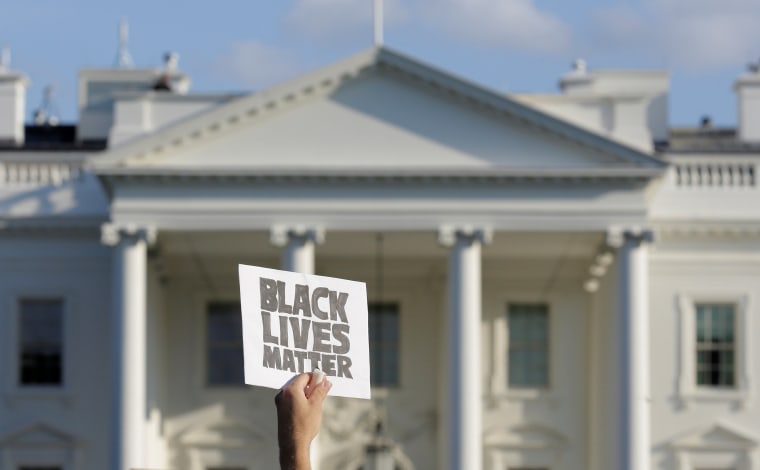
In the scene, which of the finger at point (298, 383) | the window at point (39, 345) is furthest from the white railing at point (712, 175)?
the finger at point (298, 383)

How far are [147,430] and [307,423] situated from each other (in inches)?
1337

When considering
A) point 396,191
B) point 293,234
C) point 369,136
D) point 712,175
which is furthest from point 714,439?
point 293,234

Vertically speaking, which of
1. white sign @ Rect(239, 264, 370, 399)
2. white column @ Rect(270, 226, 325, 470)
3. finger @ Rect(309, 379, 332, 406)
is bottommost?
finger @ Rect(309, 379, 332, 406)

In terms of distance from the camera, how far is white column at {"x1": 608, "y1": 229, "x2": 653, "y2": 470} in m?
39.8

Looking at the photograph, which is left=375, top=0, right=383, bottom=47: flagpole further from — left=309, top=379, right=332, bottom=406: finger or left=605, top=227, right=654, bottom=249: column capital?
left=309, top=379, right=332, bottom=406: finger

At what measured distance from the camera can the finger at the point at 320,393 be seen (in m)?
8.20

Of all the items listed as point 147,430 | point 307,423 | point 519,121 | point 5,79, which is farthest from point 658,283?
point 307,423

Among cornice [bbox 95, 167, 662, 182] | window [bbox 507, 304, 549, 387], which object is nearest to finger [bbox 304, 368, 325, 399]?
cornice [bbox 95, 167, 662, 182]

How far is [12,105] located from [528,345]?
1139 centimetres

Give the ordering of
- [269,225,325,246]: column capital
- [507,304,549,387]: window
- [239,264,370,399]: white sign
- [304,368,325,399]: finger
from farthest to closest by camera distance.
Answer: [507,304,549,387]: window
[269,225,325,246]: column capital
[239,264,370,399]: white sign
[304,368,325,399]: finger

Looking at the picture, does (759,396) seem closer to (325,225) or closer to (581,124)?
(581,124)

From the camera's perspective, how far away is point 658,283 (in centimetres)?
4338

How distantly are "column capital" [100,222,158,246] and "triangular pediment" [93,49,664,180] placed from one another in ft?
3.29

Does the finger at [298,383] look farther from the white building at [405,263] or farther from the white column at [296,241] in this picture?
the white column at [296,241]
